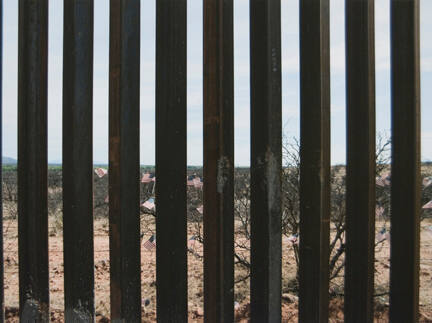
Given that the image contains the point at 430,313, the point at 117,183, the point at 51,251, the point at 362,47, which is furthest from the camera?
the point at 51,251

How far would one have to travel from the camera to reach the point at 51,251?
21.2ft

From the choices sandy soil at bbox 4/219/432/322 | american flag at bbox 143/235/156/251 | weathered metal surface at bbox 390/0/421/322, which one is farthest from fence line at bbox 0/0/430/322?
sandy soil at bbox 4/219/432/322

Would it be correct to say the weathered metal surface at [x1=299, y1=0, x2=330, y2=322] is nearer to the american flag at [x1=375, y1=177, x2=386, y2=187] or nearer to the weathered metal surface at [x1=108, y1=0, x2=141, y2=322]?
the weathered metal surface at [x1=108, y1=0, x2=141, y2=322]

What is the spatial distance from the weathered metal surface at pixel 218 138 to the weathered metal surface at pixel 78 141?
19.2 inches

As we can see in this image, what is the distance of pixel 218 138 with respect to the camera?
A: 1.36m

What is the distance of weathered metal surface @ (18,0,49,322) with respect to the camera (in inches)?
57.2

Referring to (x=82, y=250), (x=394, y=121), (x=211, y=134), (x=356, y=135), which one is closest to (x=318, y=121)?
(x=356, y=135)

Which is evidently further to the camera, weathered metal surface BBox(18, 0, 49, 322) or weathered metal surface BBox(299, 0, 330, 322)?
weathered metal surface BBox(18, 0, 49, 322)

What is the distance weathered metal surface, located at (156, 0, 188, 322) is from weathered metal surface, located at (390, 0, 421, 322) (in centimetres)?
82

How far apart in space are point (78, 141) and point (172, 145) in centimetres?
39

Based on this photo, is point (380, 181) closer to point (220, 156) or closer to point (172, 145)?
point (220, 156)

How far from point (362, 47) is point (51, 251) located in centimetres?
664

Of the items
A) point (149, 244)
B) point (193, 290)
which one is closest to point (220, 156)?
point (149, 244)

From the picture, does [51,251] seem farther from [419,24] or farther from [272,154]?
[419,24]
